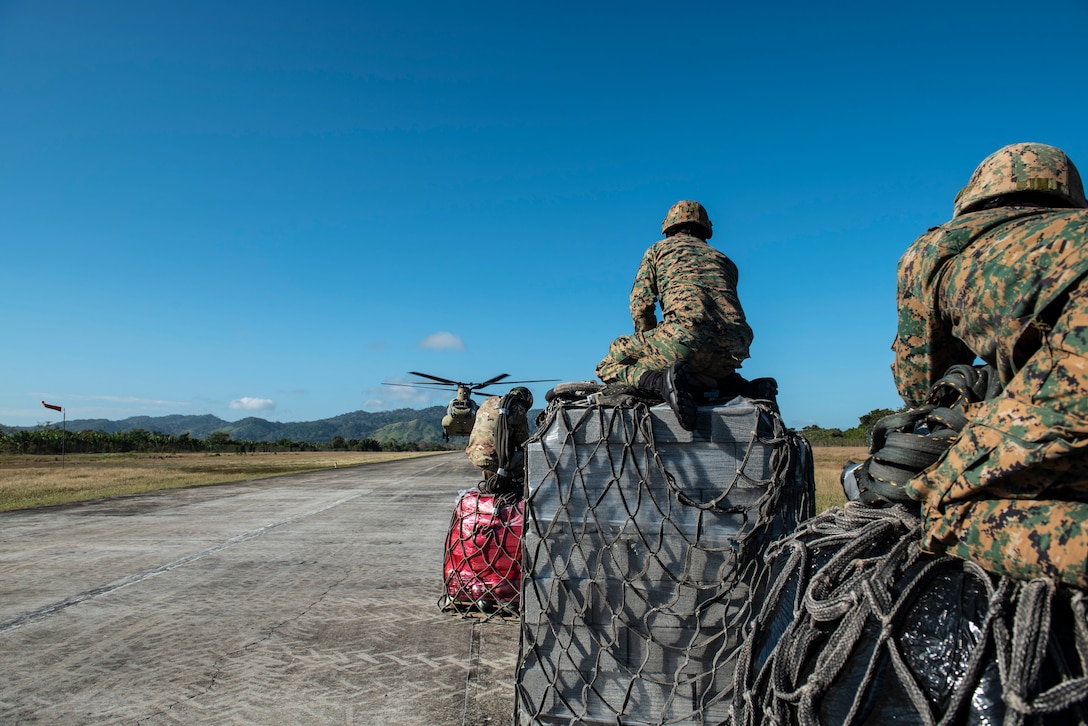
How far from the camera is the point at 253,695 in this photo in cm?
379

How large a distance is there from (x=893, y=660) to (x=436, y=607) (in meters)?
4.47

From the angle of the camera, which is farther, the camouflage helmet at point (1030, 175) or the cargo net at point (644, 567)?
the cargo net at point (644, 567)

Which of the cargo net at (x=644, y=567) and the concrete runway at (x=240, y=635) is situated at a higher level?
the cargo net at (x=644, y=567)

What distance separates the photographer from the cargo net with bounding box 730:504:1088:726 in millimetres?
1561

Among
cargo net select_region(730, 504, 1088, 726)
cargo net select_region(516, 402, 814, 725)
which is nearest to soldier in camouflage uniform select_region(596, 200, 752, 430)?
cargo net select_region(516, 402, 814, 725)

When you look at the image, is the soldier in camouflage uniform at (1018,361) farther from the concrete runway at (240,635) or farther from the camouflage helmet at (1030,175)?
the concrete runway at (240,635)

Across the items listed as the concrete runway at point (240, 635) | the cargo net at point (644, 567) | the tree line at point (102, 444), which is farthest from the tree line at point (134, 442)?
the cargo net at point (644, 567)

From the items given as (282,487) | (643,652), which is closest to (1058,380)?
(643,652)

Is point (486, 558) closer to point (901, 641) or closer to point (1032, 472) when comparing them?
point (901, 641)

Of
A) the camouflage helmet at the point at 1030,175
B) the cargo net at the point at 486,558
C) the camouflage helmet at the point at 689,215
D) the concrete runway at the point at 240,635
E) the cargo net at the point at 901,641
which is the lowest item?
the concrete runway at the point at 240,635

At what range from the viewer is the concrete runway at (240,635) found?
365 centimetres

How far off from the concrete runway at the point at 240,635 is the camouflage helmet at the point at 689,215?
299 centimetres

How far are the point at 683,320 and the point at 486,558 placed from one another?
8.92 feet

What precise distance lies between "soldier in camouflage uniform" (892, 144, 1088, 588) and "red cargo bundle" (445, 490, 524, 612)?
3.67 m
